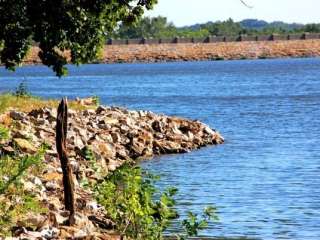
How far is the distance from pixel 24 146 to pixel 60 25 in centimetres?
321

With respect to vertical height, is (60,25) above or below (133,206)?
above

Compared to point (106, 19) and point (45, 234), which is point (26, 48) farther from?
point (45, 234)

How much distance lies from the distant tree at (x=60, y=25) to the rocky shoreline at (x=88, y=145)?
88.1 inches

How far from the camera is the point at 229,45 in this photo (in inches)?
7825

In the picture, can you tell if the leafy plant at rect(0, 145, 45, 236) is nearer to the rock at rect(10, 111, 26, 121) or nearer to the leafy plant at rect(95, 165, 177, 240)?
the leafy plant at rect(95, 165, 177, 240)

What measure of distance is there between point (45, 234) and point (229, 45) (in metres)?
183

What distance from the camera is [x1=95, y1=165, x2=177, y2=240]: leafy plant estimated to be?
17391mm

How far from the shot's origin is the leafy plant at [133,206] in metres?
17.4

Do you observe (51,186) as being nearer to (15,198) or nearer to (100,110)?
(15,198)

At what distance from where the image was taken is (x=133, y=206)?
56.5 ft

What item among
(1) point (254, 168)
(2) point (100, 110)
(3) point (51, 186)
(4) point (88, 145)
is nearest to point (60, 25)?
(3) point (51, 186)

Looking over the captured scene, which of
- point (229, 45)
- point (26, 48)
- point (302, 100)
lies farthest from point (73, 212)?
point (229, 45)

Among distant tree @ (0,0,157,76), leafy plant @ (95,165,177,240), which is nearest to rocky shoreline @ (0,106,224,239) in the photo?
leafy plant @ (95,165,177,240)

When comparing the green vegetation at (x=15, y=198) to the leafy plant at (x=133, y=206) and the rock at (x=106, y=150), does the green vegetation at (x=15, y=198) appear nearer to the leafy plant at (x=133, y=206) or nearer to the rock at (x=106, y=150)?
the leafy plant at (x=133, y=206)
